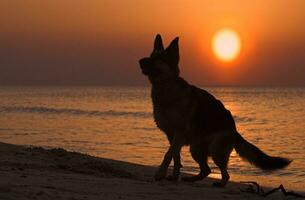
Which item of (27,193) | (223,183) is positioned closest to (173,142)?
(223,183)

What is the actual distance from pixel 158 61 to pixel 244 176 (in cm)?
528

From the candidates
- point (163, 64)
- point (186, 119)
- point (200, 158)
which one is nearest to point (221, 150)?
point (200, 158)

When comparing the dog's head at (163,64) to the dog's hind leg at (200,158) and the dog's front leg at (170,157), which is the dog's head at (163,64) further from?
the dog's hind leg at (200,158)

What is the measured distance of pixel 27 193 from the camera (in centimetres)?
A: 522

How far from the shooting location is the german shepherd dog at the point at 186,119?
763cm

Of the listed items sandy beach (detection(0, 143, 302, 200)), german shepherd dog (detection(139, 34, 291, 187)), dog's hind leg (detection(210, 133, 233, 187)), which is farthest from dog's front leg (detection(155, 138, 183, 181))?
dog's hind leg (detection(210, 133, 233, 187))

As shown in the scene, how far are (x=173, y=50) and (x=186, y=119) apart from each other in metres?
1.05

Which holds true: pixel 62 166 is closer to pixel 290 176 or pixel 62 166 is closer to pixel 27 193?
pixel 27 193

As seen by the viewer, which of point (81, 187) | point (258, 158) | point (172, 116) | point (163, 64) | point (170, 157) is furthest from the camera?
point (258, 158)

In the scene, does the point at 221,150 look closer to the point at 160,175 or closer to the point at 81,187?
the point at 160,175

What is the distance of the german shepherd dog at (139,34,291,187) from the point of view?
7633 mm

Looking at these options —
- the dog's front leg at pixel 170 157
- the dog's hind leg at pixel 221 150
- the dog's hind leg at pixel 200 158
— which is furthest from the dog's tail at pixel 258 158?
the dog's front leg at pixel 170 157

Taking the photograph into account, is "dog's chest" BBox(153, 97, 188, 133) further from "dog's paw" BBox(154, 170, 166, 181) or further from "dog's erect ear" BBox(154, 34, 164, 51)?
"dog's erect ear" BBox(154, 34, 164, 51)

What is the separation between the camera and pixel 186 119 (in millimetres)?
7793
